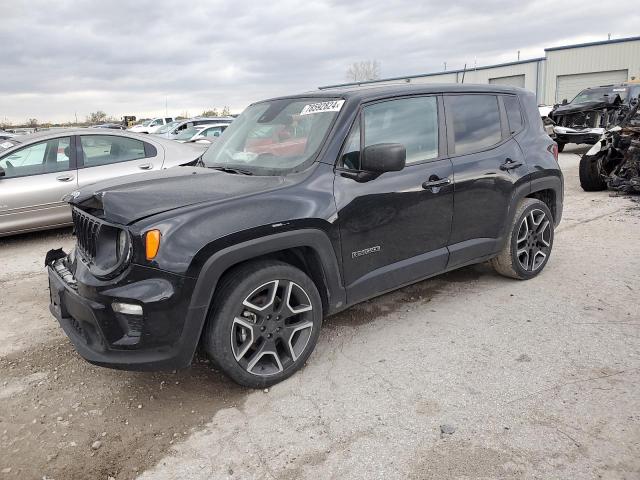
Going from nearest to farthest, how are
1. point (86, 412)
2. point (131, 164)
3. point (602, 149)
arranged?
1. point (86, 412)
2. point (131, 164)
3. point (602, 149)

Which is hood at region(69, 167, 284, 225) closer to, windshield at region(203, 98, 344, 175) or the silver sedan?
windshield at region(203, 98, 344, 175)

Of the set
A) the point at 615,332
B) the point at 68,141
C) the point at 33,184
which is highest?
the point at 68,141

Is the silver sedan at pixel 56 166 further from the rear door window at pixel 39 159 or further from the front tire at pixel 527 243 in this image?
the front tire at pixel 527 243

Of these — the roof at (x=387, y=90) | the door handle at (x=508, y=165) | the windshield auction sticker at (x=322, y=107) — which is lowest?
the door handle at (x=508, y=165)

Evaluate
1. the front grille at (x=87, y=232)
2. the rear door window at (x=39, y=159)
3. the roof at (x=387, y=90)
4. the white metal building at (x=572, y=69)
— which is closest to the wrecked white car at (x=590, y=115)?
the roof at (x=387, y=90)

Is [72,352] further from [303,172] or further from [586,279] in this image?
[586,279]

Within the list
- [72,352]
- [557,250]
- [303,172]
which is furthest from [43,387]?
[557,250]

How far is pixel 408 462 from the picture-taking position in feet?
8.06

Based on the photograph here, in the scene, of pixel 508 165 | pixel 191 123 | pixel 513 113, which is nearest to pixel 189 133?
pixel 191 123

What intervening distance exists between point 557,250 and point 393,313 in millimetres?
2616

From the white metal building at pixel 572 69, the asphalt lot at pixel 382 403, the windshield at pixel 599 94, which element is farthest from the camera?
the white metal building at pixel 572 69

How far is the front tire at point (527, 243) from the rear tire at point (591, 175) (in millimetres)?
4895

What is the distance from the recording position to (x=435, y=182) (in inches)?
147

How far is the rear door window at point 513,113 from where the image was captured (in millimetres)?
4473
